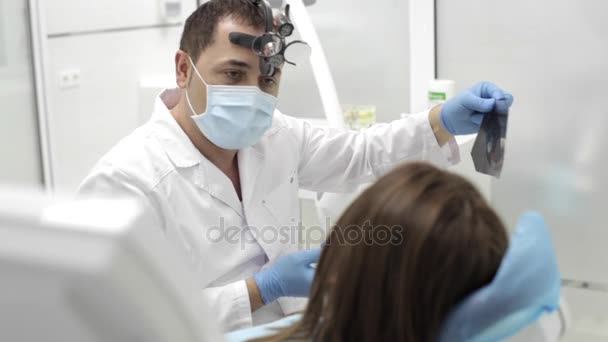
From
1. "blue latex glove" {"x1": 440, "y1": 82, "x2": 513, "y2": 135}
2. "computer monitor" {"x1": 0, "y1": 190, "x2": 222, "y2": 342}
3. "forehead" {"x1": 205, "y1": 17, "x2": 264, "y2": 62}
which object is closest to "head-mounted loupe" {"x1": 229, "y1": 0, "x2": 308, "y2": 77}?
"forehead" {"x1": 205, "y1": 17, "x2": 264, "y2": 62}

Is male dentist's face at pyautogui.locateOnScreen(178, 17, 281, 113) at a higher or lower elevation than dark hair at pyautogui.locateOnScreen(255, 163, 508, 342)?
higher

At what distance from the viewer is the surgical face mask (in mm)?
1697

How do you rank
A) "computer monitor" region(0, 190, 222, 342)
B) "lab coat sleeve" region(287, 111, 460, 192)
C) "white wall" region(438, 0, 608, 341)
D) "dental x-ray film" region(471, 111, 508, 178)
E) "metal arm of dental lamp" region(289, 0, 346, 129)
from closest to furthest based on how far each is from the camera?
"computer monitor" region(0, 190, 222, 342) < "dental x-ray film" region(471, 111, 508, 178) < "lab coat sleeve" region(287, 111, 460, 192) < "metal arm of dental lamp" region(289, 0, 346, 129) < "white wall" region(438, 0, 608, 341)

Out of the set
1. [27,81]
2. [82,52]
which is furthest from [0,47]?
[82,52]

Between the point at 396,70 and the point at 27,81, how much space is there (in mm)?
1266

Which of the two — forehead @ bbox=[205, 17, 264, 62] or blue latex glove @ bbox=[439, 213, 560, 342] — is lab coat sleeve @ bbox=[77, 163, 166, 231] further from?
blue latex glove @ bbox=[439, 213, 560, 342]

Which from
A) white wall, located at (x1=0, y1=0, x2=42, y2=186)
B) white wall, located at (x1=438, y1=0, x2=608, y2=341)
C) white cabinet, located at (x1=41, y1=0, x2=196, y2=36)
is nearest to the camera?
white wall, located at (x1=438, y1=0, x2=608, y2=341)

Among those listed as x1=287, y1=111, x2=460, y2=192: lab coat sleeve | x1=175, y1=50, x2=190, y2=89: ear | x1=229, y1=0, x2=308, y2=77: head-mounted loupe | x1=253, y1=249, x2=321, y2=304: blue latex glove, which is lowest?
x1=253, y1=249, x2=321, y2=304: blue latex glove

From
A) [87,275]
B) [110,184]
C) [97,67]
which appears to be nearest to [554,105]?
[110,184]

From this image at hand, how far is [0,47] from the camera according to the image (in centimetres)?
253

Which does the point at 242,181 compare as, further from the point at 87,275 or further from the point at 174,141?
the point at 87,275

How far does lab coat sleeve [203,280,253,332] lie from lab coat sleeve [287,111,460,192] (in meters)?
0.49

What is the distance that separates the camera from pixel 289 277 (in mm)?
1491

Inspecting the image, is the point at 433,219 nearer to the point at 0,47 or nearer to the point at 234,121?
the point at 234,121
